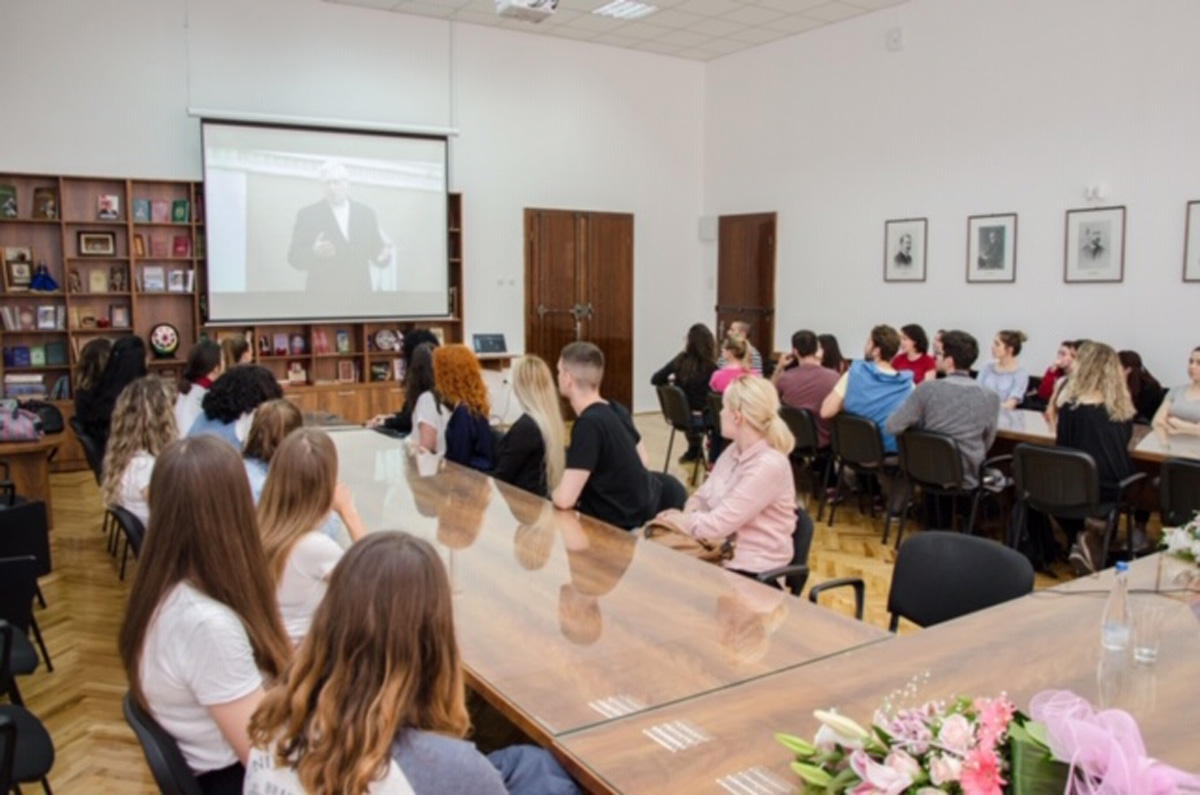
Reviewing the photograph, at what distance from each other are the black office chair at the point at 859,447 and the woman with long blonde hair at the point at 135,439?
4.01 m

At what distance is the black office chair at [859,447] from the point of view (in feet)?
19.6

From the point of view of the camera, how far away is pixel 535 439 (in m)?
4.02

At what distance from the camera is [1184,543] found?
2.58 metres

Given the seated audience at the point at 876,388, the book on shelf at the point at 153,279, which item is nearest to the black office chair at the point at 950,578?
the seated audience at the point at 876,388

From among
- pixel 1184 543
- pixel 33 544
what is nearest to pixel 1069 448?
pixel 1184 543

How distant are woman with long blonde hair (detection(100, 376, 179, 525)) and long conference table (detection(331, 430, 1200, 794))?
178cm

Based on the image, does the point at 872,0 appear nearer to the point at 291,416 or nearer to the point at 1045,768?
the point at 291,416

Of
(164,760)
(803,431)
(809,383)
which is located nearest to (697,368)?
(809,383)

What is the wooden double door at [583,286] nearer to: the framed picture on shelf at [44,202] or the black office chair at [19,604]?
the framed picture on shelf at [44,202]

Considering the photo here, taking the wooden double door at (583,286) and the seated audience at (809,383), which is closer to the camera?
the seated audience at (809,383)

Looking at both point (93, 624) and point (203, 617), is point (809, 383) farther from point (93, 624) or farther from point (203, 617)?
point (203, 617)

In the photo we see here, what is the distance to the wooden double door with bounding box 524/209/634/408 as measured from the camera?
1052cm

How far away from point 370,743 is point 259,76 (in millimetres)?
8605

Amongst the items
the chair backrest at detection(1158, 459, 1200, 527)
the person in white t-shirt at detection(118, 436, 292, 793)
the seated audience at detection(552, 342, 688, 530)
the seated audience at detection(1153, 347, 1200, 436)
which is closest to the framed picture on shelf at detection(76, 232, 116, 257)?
the seated audience at detection(552, 342, 688, 530)
